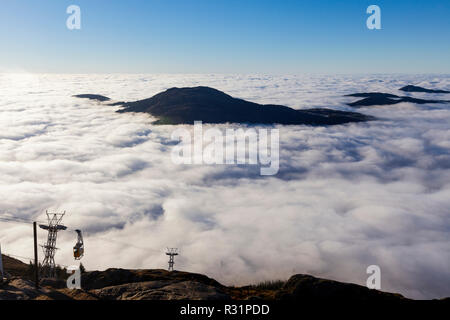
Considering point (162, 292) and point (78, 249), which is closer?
point (162, 292)

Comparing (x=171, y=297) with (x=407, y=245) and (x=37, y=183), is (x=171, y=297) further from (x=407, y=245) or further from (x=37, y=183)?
(x=37, y=183)

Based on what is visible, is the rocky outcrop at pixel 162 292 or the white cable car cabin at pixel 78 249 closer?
the rocky outcrop at pixel 162 292

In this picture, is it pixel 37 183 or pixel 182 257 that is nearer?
pixel 182 257

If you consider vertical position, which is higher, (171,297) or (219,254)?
(171,297)

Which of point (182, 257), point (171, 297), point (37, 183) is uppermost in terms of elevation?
point (171, 297)

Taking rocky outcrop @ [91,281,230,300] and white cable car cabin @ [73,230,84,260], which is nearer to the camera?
rocky outcrop @ [91,281,230,300]

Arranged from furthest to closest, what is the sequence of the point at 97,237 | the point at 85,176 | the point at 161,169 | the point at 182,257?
the point at 161,169
the point at 85,176
the point at 97,237
the point at 182,257

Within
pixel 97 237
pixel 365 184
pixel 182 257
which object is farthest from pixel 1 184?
pixel 365 184

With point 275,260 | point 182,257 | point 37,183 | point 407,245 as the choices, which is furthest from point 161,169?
point 407,245

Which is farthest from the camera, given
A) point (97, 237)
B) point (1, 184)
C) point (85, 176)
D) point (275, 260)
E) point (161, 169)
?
point (161, 169)
